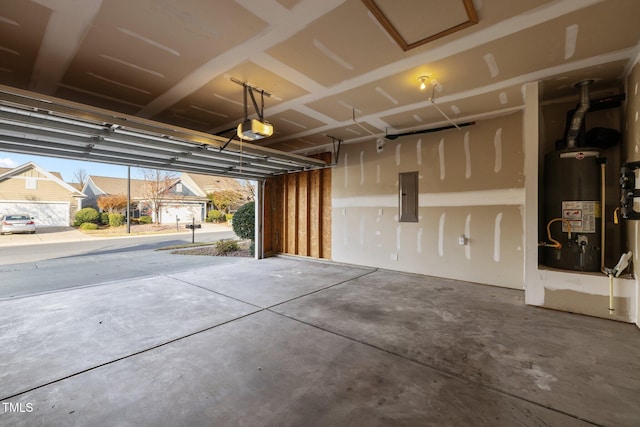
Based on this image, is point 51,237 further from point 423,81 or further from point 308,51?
point 423,81

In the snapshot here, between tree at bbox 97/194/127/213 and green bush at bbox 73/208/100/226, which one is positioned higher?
tree at bbox 97/194/127/213

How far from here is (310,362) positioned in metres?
2.28

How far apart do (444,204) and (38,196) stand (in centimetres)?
2208

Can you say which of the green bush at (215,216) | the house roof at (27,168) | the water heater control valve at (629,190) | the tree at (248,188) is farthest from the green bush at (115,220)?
the water heater control valve at (629,190)

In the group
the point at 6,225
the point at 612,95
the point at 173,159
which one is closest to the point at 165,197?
the point at 6,225

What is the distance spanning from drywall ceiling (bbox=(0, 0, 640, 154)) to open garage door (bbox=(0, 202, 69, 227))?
17.2 metres

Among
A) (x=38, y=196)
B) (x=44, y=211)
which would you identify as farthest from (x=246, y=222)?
(x=38, y=196)

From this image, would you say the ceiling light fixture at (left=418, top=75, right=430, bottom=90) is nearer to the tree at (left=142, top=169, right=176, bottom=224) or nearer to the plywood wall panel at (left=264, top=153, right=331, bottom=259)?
the plywood wall panel at (left=264, top=153, right=331, bottom=259)

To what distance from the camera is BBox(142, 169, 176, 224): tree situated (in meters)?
17.9

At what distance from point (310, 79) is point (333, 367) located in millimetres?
3233

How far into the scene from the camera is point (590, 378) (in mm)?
2055

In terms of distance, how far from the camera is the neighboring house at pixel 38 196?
50.3ft

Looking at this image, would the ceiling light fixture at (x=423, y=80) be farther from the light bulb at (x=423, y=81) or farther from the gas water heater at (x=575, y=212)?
the gas water heater at (x=575, y=212)

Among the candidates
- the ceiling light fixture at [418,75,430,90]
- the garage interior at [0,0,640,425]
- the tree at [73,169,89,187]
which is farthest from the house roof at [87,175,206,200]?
the ceiling light fixture at [418,75,430,90]
